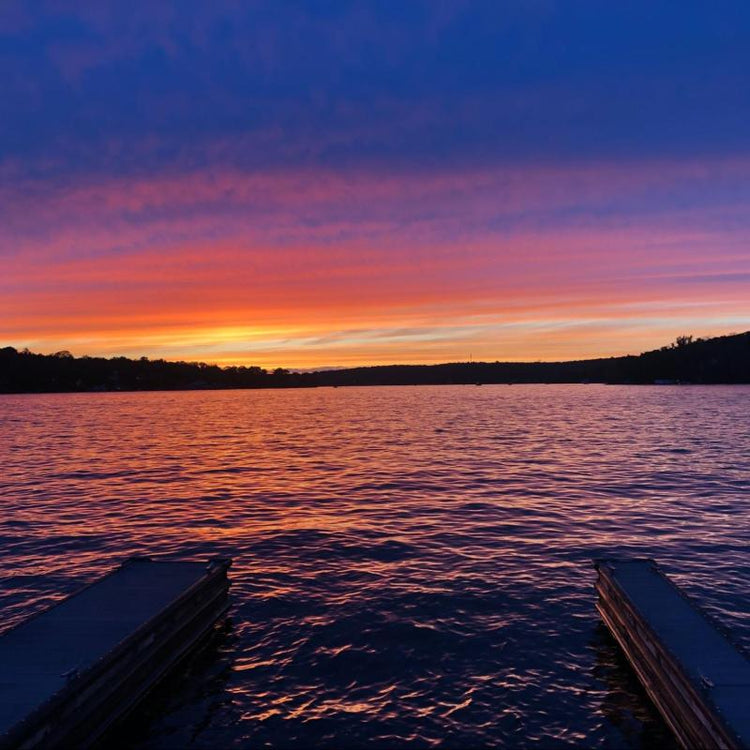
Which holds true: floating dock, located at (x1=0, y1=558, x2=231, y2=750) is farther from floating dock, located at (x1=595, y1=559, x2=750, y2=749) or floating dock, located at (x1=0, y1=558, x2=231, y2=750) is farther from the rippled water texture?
floating dock, located at (x1=595, y1=559, x2=750, y2=749)

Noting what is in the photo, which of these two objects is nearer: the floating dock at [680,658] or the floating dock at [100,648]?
the floating dock at [680,658]

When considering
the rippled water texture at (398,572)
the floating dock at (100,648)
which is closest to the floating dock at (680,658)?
the rippled water texture at (398,572)

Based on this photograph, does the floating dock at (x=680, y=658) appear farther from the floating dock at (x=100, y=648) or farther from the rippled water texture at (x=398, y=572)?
the floating dock at (x=100, y=648)

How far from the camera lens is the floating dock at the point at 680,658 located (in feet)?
39.2

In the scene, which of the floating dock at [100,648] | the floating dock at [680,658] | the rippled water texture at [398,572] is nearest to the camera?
the floating dock at [680,658]

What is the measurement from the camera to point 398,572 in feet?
81.0

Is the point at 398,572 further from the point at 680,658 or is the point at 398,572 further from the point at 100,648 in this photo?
the point at 100,648

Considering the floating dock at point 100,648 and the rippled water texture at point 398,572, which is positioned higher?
the floating dock at point 100,648

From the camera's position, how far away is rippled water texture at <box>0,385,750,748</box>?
1459 centimetres

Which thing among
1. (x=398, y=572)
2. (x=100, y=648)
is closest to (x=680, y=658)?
(x=398, y=572)

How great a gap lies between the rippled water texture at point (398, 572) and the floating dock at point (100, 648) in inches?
38.6

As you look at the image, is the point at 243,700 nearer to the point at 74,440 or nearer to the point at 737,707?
the point at 737,707

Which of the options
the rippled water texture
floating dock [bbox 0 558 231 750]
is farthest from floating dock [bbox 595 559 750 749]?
floating dock [bbox 0 558 231 750]

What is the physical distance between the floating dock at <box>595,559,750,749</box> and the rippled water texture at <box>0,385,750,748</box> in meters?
0.89
